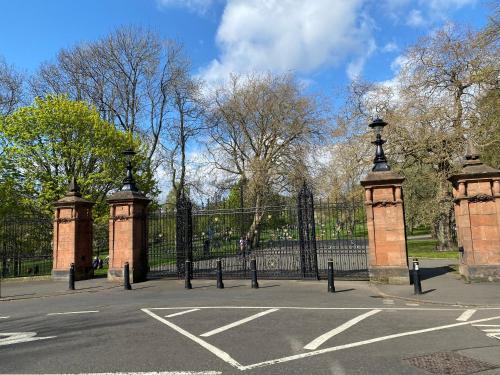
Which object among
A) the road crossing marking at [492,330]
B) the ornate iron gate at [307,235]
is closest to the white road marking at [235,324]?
the road crossing marking at [492,330]

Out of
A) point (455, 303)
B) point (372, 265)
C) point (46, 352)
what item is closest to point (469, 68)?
point (372, 265)

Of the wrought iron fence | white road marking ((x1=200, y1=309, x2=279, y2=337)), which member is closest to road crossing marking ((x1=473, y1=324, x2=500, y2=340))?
white road marking ((x1=200, y1=309, x2=279, y2=337))

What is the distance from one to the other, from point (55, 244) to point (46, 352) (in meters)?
12.2

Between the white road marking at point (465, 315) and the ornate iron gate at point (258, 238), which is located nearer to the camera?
the white road marking at point (465, 315)

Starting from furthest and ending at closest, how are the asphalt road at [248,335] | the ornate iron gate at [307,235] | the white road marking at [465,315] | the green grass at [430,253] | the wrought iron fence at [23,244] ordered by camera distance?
the green grass at [430,253] → the wrought iron fence at [23,244] → the ornate iron gate at [307,235] → the white road marking at [465,315] → the asphalt road at [248,335]

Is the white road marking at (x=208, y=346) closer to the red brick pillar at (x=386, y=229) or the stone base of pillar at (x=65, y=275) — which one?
the red brick pillar at (x=386, y=229)

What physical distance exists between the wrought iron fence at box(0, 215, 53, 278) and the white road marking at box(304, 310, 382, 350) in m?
15.5

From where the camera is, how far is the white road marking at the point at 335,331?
241 inches

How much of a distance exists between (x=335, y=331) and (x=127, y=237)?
35.5 ft

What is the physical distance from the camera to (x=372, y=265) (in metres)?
13.1

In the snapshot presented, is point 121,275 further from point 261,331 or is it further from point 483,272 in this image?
point 483,272

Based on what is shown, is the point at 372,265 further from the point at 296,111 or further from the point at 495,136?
the point at 296,111

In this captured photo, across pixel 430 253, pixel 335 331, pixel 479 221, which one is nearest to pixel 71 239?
pixel 335 331

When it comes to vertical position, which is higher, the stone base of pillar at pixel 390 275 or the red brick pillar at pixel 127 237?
the red brick pillar at pixel 127 237
